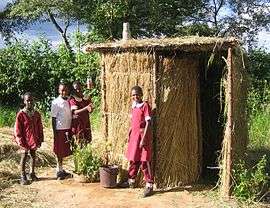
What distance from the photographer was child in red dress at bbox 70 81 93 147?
31.9 feet

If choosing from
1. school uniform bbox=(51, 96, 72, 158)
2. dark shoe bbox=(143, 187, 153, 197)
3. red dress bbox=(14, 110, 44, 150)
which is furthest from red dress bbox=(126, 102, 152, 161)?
red dress bbox=(14, 110, 44, 150)

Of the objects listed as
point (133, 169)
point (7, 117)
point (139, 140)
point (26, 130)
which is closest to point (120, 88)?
point (139, 140)

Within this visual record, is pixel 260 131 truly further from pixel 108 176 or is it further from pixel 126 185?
pixel 108 176

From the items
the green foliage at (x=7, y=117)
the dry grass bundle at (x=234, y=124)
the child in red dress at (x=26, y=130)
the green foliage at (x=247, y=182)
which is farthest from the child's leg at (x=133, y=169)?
the green foliage at (x=7, y=117)

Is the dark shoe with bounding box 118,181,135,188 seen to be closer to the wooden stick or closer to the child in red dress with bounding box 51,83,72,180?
the child in red dress with bounding box 51,83,72,180

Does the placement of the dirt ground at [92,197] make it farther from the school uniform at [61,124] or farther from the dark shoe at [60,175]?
the school uniform at [61,124]

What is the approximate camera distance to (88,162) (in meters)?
9.41

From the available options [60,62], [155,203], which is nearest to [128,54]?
[155,203]

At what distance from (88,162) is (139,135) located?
4.14ft

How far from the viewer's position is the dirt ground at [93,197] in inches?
321

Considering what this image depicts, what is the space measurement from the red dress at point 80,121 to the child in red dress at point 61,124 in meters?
0.14

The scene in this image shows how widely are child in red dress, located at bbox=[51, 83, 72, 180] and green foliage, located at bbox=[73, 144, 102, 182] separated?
1.16 feet

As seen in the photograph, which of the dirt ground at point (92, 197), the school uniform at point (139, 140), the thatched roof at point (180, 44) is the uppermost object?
the thatched roof at point (180, 44)

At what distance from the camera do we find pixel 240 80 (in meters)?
8.86
